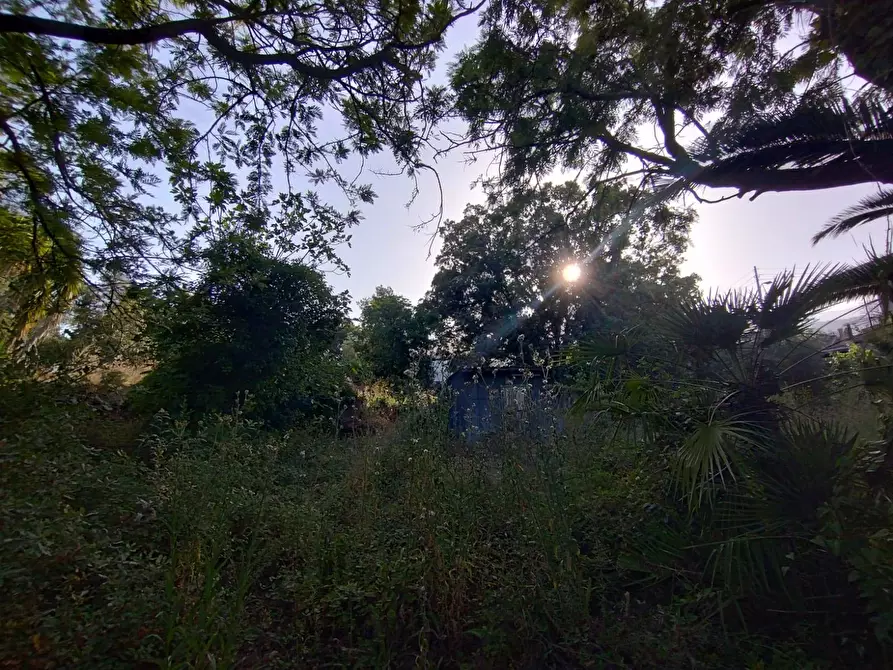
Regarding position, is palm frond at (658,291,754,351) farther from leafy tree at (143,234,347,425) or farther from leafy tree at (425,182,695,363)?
leafy tree at (425,182,695,363)

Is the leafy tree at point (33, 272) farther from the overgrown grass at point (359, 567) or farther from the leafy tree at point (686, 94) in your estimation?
the leafy tree at point (686, 94)

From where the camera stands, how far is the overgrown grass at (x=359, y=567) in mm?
2027

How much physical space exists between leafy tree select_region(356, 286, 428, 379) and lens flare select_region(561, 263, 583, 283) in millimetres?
4604

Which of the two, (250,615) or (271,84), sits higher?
(271,84)

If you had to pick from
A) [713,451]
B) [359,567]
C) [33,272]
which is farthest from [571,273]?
[359,567]

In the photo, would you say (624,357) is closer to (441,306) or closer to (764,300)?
(764,300)

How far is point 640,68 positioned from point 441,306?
11.4 m

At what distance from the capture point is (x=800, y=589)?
2.30 meters

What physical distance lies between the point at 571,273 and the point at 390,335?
5.84m

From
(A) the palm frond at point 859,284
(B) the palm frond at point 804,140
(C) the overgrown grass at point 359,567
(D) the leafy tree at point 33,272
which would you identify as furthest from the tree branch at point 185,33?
(A) the palm frond at point 859,284

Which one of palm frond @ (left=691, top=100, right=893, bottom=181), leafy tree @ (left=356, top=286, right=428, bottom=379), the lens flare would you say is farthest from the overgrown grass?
leafy tree @ (left=356, top=286, right=428, bottom=379)

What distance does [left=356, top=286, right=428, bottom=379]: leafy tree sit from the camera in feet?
48.0

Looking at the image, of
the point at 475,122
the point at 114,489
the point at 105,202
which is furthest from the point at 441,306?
the point at 114,489

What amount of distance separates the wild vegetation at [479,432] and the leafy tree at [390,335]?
849 cm
